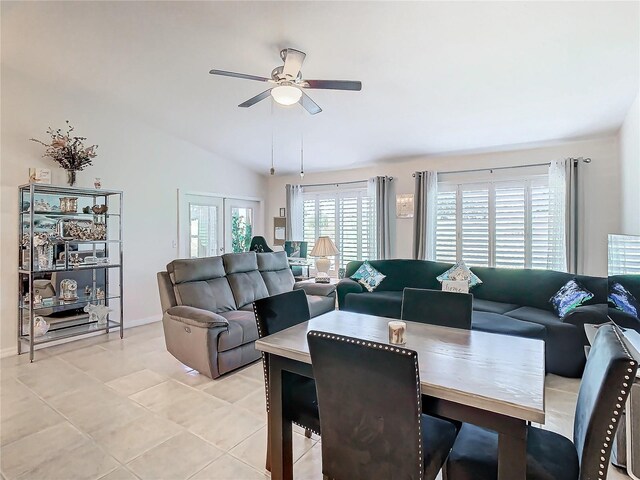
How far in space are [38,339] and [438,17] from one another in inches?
199

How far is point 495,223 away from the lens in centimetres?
480

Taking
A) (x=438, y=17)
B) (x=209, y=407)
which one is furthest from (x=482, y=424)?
(x=438, y=17)

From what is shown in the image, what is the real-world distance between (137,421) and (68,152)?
3213mm

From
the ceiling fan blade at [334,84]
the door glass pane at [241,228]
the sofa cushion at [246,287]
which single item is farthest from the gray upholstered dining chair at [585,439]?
the door glass pane at [241,228]

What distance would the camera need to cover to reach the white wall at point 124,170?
3.78m

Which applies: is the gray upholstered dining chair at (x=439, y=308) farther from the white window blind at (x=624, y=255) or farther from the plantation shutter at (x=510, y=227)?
the plantation shutter at (x=510, y=227)

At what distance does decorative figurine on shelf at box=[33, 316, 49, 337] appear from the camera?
3779 mm

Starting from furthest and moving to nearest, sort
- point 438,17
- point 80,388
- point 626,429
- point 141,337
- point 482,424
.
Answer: point 141,337 < point 80,388 < point 438,17 < point 626,429 < point 482,424

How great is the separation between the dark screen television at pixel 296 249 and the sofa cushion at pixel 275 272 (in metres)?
1.06

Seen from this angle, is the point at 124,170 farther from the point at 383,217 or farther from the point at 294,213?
the point at 383,217

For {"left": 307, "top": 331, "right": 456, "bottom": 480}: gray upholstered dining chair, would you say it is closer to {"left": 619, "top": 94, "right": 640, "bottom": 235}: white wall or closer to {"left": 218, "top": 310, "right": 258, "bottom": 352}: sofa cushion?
{"left": 218, "top": 310, "right": 258, "bottom": 352}: sofa cushion

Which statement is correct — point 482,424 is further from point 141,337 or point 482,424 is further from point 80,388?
point 141,337

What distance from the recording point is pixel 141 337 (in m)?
4.39

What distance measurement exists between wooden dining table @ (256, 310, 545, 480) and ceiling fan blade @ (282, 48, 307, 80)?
1841 mm
